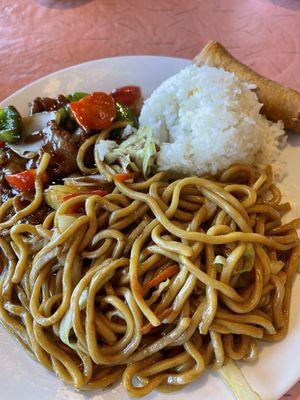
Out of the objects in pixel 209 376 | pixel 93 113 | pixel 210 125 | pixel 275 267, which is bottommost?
pixel 209 376

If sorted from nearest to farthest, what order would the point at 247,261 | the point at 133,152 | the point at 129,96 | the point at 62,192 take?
the point at 247,261
the point at 62,192
the point at 133,152
the point at 129,96

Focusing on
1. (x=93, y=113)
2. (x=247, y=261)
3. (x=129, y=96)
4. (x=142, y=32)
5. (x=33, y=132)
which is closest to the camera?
(x=247, y=261)

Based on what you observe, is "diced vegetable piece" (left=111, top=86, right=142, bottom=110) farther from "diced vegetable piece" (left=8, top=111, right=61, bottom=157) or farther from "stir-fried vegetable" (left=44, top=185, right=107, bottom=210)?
"stir-fried vegetable" (left=44, top=185, right=107, bottom=210)

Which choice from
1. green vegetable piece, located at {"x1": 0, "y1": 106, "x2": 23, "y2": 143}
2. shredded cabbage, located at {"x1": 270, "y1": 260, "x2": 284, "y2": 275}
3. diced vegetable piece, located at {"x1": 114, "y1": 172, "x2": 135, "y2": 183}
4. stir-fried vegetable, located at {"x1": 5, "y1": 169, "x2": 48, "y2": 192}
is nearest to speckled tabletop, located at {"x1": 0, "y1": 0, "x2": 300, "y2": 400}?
green vegetable piece, located at {"x1": 0, "y1": 106, "x2": 23, "y2": 143}

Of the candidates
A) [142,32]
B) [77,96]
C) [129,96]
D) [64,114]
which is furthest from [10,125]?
[142,32]

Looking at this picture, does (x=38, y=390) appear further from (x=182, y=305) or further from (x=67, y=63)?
(x=67, y=63)

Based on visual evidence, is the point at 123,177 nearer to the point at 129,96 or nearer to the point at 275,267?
the point at 129,96
